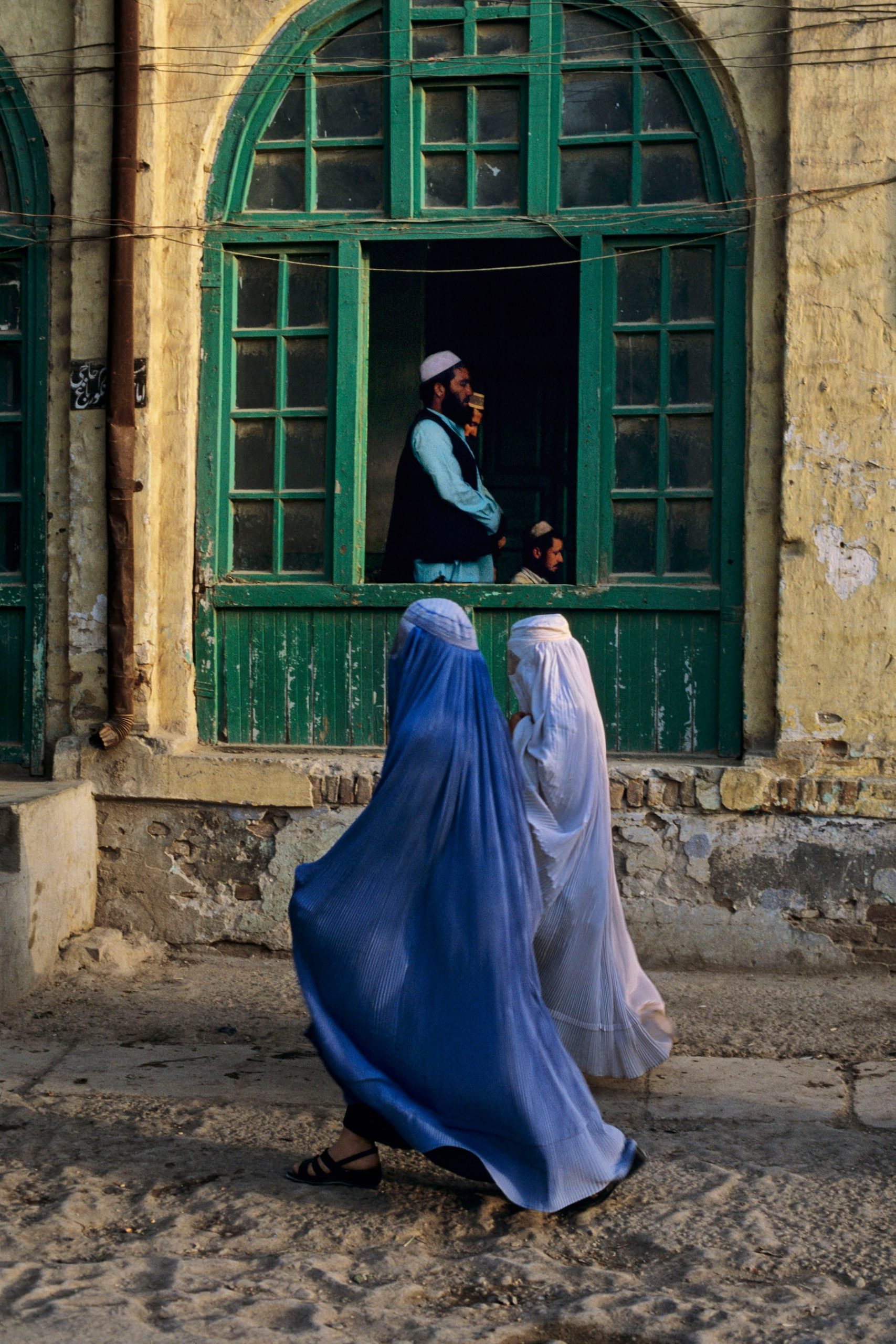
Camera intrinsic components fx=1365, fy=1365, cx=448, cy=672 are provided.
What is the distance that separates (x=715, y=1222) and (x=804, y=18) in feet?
15.9

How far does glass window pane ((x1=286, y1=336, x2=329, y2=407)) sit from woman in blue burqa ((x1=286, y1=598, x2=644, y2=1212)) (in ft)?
10.1

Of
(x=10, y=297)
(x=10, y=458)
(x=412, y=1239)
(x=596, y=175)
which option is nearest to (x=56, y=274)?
(x=10, y=297)

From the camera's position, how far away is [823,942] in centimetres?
574

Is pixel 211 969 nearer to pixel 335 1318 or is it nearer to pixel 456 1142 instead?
pixel 456 1142

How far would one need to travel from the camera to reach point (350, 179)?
249 inches

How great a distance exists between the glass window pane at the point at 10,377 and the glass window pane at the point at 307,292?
1.35 m

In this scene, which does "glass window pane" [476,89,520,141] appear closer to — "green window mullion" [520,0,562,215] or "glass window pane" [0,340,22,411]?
"green window mullion" [520,0,562,215]

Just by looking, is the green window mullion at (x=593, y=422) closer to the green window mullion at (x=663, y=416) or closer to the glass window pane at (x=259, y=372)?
the green window mullion at (x=663, y=416)

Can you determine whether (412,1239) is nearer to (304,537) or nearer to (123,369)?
(304,537)

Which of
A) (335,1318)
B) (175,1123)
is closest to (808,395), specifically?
(175,1123)

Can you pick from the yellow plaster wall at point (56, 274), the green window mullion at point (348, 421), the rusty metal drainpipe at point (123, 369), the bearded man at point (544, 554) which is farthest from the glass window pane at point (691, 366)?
the yellow plaster wall at point (56, 274)

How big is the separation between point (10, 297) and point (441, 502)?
2.29m

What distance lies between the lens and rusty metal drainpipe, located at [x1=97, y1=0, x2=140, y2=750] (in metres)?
6.11

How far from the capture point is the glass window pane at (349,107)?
20.5ft
